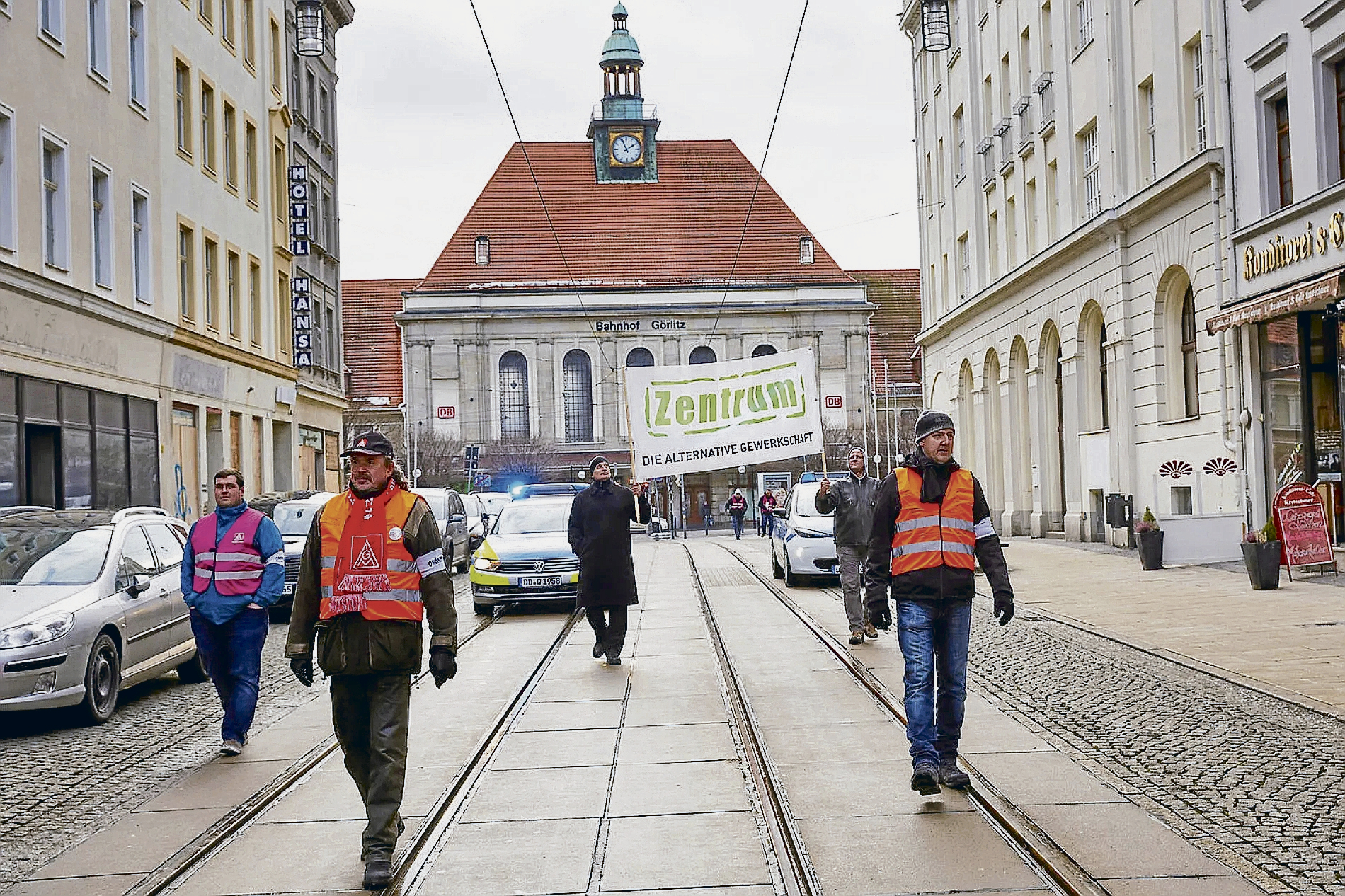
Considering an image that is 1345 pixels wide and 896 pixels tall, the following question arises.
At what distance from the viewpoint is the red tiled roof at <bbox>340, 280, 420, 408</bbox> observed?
87.1 m

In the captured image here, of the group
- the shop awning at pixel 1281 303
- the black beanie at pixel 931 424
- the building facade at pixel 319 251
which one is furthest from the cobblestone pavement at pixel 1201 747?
the building facade at pixel 319 251

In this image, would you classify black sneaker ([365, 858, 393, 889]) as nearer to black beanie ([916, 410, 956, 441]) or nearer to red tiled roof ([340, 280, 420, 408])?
black beanie ([916, 410, 956, 441])

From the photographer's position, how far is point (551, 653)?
14.7 metres

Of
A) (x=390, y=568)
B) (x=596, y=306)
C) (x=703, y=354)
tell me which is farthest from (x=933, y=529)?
(x=703, y=354)

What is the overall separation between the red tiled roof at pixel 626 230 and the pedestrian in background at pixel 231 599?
72.3 m

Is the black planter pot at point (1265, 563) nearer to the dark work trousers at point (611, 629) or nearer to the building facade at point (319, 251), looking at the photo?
the dark work trousers at point (611, 629)

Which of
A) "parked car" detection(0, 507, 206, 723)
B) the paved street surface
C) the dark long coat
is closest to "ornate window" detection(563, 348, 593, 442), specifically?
the paved street surface

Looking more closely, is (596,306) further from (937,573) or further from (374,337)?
(937,573)

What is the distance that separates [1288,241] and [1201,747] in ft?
49.6

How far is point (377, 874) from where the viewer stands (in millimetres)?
6188

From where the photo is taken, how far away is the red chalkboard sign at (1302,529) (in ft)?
63.7

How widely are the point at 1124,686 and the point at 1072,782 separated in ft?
12.3

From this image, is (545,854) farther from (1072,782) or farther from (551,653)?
(551,653)

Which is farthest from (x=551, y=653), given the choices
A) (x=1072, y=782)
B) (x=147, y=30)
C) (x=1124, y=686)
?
(x=147, y=30)
